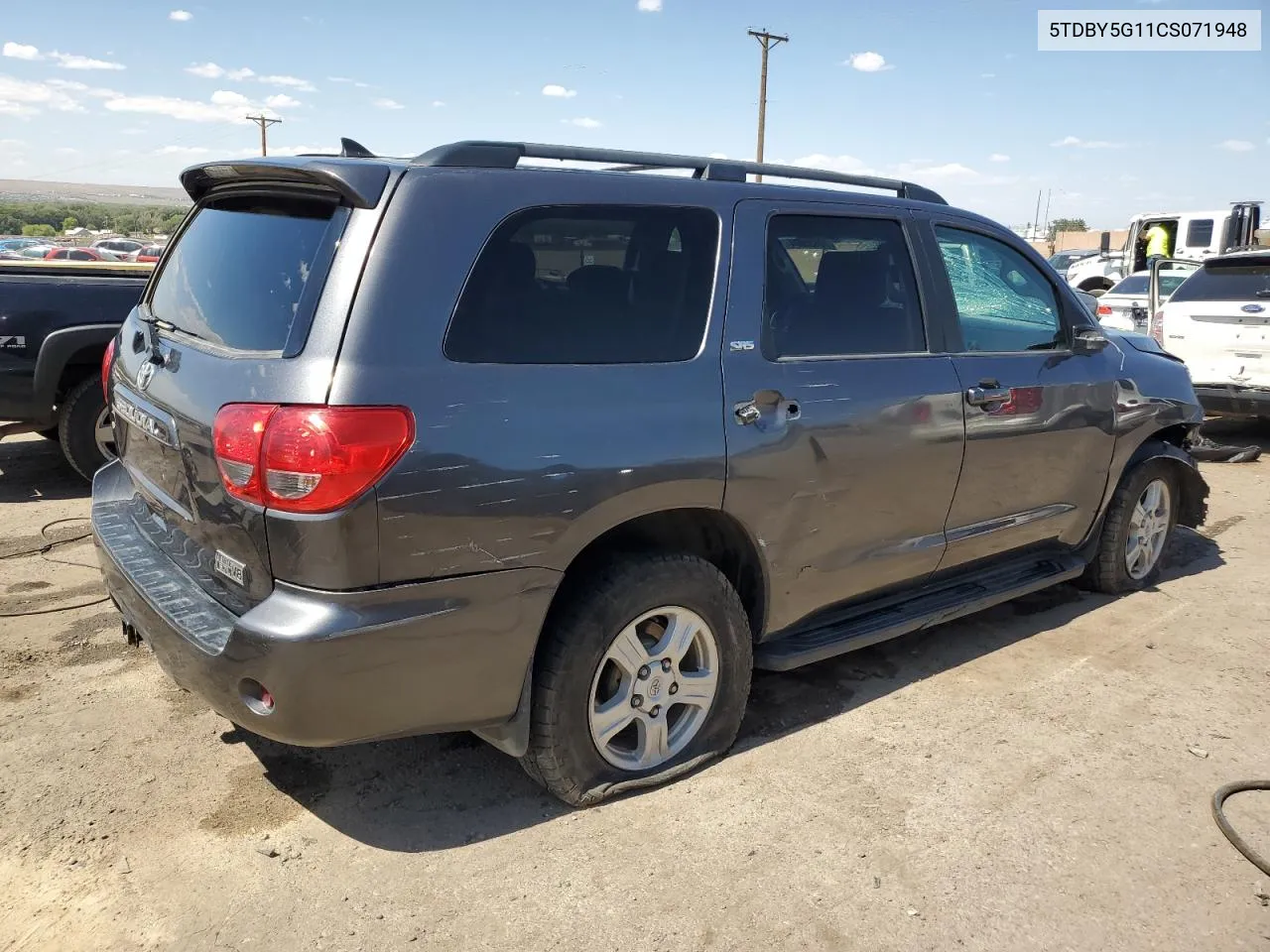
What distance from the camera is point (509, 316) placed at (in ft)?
8.51

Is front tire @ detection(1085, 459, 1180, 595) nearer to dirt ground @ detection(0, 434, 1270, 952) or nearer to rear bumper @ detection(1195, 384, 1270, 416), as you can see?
dirt ground @ detection(0, 434, 1270, 952)

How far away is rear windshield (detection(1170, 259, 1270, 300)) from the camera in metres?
8.72

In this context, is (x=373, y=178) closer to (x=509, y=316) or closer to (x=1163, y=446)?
(x=509, y=316)

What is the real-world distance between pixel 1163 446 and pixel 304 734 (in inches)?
169

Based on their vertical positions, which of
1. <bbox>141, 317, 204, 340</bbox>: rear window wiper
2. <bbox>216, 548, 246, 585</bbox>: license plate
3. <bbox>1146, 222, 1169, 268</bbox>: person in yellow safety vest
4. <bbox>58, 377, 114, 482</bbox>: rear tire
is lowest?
<bbox>58, 377, 114, 482</bbox>: rear tire

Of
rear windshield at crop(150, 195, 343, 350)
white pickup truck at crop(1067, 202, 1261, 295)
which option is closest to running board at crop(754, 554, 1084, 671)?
rear windshield at crop(150, 195, 343, 350)

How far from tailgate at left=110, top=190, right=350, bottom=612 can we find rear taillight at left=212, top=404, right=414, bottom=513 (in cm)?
5

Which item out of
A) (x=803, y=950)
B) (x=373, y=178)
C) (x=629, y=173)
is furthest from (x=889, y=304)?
(x=803, y=950)

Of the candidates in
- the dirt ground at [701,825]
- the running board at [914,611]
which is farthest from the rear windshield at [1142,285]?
the dirt ground at [701,825]

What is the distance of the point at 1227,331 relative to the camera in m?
8.73

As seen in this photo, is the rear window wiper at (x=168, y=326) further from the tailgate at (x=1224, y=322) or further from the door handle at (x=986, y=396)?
the tailgate at (x=1224, y=322)

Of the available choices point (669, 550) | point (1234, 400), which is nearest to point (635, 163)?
point (669, 550)

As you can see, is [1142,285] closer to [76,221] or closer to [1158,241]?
[1158,241]

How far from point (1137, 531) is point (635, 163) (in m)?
3.33
